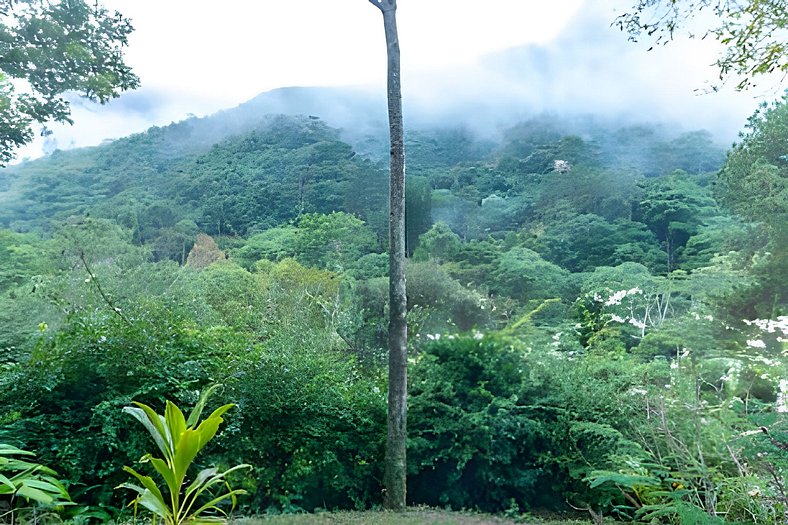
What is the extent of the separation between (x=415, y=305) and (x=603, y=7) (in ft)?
26.9

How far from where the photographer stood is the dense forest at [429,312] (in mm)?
4662

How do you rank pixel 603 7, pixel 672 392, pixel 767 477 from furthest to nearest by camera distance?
pixel 603 7, pixel 672 392, pixel 767 477

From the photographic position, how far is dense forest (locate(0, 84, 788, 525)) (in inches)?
184

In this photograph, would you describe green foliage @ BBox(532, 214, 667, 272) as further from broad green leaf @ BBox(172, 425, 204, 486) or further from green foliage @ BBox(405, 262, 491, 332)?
broad green leaf @ BBox(172, 425, 204, 486)

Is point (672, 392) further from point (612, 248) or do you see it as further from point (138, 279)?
point (138, 279)

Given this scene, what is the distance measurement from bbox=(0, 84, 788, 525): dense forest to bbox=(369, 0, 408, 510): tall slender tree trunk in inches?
19.0

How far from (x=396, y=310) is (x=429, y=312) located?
13.4ft

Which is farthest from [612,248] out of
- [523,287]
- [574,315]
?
[574,315]

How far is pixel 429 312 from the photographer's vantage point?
8.77m

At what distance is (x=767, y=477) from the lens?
152 inches

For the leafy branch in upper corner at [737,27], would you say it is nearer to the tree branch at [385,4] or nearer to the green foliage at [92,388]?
the tree branch at [385,4]

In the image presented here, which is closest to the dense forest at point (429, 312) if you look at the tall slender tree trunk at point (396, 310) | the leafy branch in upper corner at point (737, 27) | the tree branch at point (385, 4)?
the tall slender tree trunk at point (396, 310)

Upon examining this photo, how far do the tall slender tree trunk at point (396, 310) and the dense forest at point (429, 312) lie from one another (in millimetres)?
482

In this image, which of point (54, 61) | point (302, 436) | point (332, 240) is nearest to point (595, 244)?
point (332, 240)
